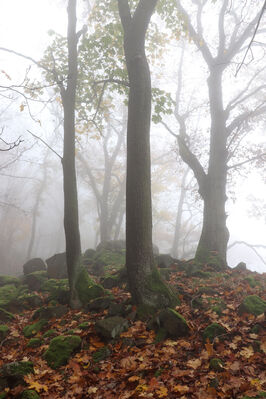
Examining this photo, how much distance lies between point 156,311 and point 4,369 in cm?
286

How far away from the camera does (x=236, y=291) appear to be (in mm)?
6496

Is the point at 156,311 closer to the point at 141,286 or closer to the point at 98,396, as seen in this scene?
the point at 141,286

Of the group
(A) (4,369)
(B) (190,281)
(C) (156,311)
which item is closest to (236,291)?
(B) (190,281)

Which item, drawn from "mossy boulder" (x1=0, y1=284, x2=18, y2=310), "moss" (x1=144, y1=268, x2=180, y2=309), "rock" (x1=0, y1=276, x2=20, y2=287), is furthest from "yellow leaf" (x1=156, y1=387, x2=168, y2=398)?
"rock" (x1=0, y1=276, x2=20, y2=287)

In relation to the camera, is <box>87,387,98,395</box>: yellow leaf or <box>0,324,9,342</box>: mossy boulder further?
<box>0,324,9,342</box>: mossy boulder

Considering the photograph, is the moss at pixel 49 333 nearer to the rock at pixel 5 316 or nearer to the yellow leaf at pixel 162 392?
the rock at pixel 5 316

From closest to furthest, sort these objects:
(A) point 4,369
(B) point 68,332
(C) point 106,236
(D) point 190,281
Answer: (A) point 4,369 → (B) point 68,332 → (D) point 190,281 → (C) point 106,236

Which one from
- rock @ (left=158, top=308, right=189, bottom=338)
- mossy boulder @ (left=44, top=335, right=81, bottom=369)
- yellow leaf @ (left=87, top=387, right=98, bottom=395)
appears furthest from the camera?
rock @ (left=158, top=308, right=189, bottom=338)

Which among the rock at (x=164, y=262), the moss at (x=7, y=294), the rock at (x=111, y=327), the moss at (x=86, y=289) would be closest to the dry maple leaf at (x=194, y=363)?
the rock at (x=111, y=327)

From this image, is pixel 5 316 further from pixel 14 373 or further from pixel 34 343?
pixel 14 373

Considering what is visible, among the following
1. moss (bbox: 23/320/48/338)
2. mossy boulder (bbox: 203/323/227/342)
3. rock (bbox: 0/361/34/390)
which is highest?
mossy boulder (bbox: 203/323/227/342)

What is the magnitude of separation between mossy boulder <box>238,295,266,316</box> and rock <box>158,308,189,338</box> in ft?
4.30

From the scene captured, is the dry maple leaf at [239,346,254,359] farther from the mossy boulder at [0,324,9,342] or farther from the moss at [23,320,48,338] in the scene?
the mossy boulder at [0,324,9,342]

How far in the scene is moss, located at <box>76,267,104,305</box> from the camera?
268 inches
